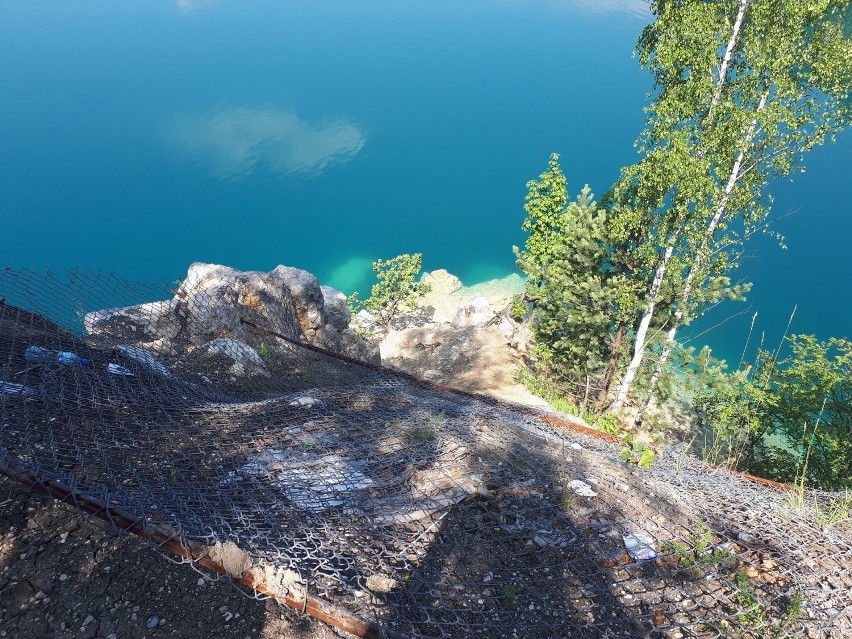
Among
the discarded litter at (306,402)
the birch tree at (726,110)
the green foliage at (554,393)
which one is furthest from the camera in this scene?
the green foliage at (554,393)

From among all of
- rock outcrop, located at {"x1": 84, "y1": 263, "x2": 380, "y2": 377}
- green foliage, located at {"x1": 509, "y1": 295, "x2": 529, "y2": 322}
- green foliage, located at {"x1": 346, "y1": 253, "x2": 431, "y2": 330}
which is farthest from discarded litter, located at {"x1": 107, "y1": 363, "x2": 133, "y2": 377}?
green foliage, located at {"x1": 346, "y1": 253, "x2": 431, "y2": 330}

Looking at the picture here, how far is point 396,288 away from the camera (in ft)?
76.5

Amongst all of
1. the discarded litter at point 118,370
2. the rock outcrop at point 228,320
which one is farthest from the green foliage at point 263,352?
the discarded litter at point 118,370

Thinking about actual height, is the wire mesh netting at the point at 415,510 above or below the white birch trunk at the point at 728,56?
below

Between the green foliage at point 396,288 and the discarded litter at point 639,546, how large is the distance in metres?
18.8

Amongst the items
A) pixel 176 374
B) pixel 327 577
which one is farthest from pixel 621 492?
pixel 176 374

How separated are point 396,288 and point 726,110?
49.9 ft

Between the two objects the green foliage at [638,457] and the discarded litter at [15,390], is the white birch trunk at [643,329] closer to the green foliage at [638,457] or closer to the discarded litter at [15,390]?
the green foliage at [638,457]

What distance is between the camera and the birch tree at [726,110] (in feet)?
31.9

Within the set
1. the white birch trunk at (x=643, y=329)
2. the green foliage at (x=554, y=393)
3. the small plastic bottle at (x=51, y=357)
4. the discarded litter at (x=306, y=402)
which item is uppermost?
the white birch trunk at (x=643, y=329)

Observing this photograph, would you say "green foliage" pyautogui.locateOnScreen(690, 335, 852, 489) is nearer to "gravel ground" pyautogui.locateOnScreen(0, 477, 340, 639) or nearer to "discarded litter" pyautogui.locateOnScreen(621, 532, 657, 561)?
"discarded litter" pyautogui.locateOnScreen(621, 532, 657, 561)

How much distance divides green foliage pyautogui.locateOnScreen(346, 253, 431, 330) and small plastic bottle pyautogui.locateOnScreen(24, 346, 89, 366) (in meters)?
17.3

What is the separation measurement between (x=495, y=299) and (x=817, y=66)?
20899 mm

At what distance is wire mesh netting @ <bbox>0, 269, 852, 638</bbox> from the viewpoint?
3299 mm
